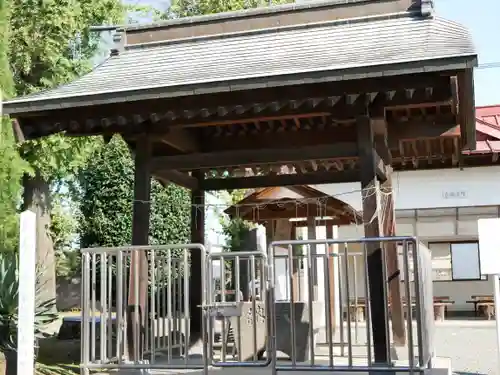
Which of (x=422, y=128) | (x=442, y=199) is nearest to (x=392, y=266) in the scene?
(x=422, y=128)

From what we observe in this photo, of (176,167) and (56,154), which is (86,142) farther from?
(176,167)

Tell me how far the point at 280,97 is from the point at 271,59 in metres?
0.82

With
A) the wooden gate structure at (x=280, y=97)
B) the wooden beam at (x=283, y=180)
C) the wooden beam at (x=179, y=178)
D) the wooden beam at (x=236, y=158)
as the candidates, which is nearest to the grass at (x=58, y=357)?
the wooden gate structure at (x=280, y=97)

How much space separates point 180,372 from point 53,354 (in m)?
4.81

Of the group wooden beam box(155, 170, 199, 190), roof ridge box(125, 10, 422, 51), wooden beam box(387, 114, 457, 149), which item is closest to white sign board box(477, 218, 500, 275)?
wooden beam box(387, 114, 457, 149)

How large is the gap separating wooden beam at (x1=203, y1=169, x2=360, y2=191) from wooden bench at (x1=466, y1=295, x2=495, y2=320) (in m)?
11.6

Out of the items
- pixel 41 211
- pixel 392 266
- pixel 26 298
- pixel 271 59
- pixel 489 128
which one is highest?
pixel 489 128

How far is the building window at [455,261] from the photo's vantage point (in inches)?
855

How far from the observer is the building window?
21.7 metres

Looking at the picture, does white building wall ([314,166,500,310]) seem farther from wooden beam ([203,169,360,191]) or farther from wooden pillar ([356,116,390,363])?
wooden pillar ([356,116,390,363])

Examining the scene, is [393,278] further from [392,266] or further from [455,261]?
[455,261]

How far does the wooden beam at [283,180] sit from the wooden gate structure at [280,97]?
0.07 ft

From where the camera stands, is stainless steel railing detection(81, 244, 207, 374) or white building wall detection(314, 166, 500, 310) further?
white building wall detection(314, 166, 500, 310)

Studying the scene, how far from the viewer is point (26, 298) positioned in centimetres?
476
